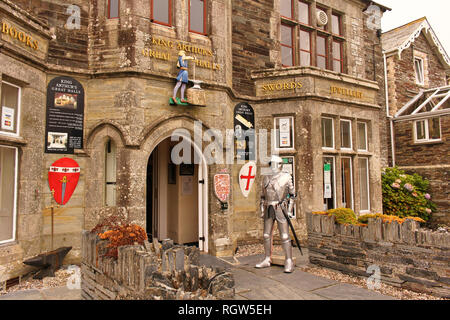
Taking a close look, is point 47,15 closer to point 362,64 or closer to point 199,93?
point 199,93

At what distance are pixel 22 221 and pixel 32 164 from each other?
1.05 metres

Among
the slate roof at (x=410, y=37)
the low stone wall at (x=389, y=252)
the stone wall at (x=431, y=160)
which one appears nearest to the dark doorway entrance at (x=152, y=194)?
the low stone wall at (x=389, y=252)

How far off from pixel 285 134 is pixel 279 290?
4999 mm

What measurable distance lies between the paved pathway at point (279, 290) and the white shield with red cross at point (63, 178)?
1884 mm

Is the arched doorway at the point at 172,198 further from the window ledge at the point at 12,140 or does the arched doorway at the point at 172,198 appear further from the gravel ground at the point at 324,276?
the window ledge at the point at 12,140

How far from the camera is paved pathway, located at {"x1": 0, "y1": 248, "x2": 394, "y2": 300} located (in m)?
4.89

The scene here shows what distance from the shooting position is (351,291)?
17.1 feet

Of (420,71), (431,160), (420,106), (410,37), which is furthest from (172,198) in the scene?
(420,71)

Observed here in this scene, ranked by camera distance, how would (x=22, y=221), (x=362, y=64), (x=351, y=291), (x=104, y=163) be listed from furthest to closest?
1. (x=362, y=64)
2. (x=104, y=163)
3. (x=22, y=221)
4. (x=351, y=291)

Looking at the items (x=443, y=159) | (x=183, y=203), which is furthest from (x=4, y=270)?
(x=443, y=159)

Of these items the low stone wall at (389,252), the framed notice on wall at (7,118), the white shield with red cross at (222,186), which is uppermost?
the framed notice on wall at (7,118)

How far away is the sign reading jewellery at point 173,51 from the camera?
711 cm

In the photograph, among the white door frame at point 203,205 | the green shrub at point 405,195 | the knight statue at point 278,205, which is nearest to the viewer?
the knight statue at point 278,205

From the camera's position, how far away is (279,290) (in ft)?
16.5
